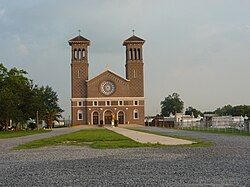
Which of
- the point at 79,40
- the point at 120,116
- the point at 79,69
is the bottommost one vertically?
the point at 120,116

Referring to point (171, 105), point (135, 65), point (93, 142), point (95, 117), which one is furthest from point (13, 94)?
point (171, 105)

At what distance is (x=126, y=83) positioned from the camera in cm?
10381

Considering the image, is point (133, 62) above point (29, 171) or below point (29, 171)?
above

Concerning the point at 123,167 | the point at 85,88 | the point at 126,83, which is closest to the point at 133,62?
the point at 126,83

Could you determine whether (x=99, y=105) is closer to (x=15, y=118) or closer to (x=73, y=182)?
(x=15, y=118)

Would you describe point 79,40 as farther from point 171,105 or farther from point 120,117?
point 171,105

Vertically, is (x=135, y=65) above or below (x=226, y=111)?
above

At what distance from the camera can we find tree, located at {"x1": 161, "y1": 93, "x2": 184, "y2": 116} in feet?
488

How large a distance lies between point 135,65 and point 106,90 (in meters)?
9.03

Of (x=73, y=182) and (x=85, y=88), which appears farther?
(x=85, y=88)

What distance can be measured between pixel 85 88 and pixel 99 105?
511 cm

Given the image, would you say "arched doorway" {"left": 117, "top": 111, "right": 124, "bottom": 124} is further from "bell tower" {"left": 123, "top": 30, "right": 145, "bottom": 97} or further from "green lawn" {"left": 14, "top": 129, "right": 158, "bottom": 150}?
"green lawn" {"left": 14, "top": 129, "right": 158, "bottom": 150}

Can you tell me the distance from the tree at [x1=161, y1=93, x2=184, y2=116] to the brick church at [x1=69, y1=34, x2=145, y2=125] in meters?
45.8

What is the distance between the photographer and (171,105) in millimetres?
150250
